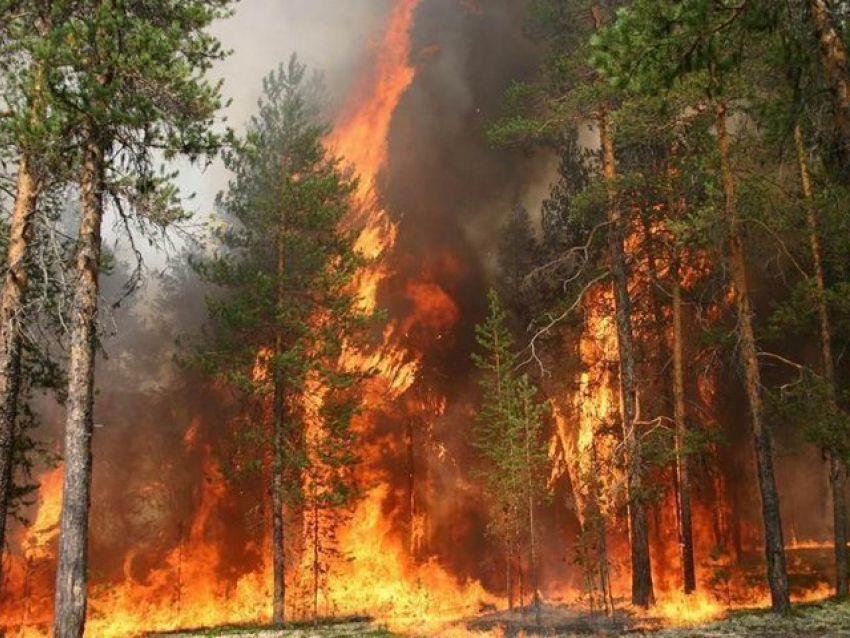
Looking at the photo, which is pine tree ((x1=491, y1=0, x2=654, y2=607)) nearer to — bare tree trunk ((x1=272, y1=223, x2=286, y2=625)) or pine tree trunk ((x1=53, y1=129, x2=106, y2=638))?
bare tree trunk ((x1=272, y1=223, x2=286, y2=625))

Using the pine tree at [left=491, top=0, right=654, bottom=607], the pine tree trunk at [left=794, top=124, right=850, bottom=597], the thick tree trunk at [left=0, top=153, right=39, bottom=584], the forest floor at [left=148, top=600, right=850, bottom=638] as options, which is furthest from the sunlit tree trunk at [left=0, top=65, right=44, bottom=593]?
the pine tree trunk at [left=794, top=124, right=850, bottom=597]

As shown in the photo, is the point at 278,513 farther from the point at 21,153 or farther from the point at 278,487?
the point at 21,153

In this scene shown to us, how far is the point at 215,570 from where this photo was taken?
30.8 m

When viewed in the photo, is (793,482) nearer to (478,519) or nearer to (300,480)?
(478,519)

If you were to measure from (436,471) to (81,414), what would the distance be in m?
23.3

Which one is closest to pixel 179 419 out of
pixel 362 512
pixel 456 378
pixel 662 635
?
pixel 362 512

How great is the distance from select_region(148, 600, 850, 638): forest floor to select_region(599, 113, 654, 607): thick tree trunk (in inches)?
47.7

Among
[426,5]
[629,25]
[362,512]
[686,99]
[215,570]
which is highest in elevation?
[426,5]

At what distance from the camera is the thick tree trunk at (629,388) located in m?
Result: 17.4

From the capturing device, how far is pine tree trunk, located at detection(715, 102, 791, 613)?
13.6 meters

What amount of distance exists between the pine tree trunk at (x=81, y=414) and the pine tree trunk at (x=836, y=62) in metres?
10.9

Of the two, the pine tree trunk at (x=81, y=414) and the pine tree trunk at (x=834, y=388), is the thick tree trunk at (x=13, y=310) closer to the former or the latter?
the pine tree trunk at (x=81, y=414)

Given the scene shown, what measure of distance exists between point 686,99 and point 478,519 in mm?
22944

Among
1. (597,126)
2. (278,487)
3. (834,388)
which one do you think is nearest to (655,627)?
(834,388)
